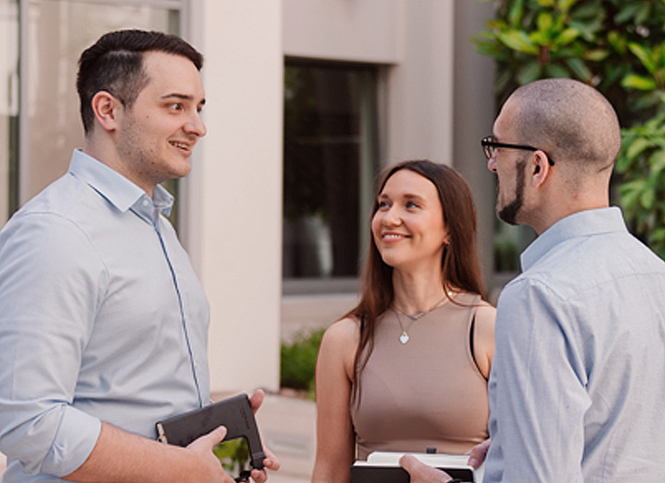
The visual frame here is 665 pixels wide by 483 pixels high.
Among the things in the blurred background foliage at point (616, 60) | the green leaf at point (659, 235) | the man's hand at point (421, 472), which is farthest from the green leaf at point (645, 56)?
the man's hand at point (421, 472)

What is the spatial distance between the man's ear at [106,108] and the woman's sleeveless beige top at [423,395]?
3.68 ft

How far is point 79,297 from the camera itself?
1.68 metres

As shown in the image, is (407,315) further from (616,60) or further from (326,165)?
(326,165)

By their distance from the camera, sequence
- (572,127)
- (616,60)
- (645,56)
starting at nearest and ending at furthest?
(572,127) < (645,56) < (616,60)

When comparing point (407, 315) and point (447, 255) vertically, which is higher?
point (447, 255)

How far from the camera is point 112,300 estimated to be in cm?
176

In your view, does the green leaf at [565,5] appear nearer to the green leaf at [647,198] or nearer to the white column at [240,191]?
the green leaf at [647,198]

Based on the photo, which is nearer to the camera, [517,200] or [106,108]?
[517,200]

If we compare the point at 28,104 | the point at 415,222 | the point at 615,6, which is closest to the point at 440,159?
the point at 615,6

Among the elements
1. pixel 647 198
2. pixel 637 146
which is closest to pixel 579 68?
pixel 637 146

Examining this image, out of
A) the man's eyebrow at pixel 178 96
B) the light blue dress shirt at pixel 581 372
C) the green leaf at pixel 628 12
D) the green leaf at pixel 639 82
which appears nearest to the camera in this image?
the light blue dress shirt at pixel 581 372

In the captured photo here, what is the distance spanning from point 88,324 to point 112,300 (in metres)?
0.08

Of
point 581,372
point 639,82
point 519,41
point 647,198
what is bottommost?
point 581,372

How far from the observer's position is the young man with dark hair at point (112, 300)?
161cm
